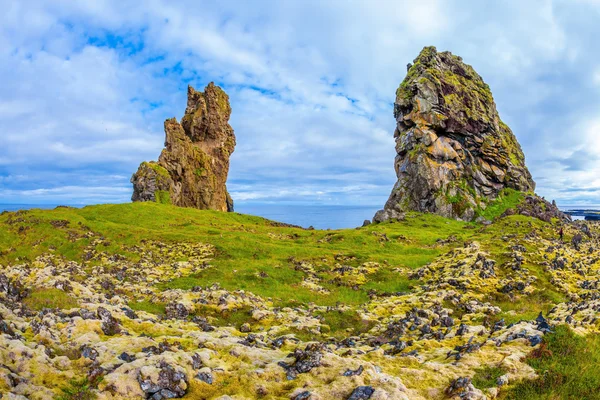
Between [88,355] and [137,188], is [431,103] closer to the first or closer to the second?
[137,188]

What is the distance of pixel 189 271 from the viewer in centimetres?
3891

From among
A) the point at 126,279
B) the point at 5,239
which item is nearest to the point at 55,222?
the point at 5,239

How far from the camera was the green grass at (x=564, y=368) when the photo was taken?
11570mm

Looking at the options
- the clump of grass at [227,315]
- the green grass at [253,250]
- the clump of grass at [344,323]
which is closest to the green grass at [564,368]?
the clump of grass at [344,323]

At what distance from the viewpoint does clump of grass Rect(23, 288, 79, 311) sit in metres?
19.6

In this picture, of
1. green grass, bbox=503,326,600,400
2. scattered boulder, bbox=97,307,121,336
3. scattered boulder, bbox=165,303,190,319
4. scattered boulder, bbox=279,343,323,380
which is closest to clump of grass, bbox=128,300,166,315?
scattered boulder, bbox=165,303,190,319

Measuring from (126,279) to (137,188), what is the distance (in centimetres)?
10420

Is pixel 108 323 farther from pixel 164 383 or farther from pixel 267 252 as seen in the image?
pixel 267 252

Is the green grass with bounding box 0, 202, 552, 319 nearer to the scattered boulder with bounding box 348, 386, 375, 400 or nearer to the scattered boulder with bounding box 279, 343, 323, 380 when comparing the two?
the scattered boulder with bounding box 279, 343, 323, 380

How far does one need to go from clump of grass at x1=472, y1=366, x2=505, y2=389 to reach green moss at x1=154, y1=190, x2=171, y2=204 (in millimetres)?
127212

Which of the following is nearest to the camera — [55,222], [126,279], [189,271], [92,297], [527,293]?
[92,297]

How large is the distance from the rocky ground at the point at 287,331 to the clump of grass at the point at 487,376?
0.08 metres

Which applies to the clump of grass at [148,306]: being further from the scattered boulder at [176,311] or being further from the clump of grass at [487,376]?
the clump of grass at [487,376]

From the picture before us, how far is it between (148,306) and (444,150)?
11559 centimetres
